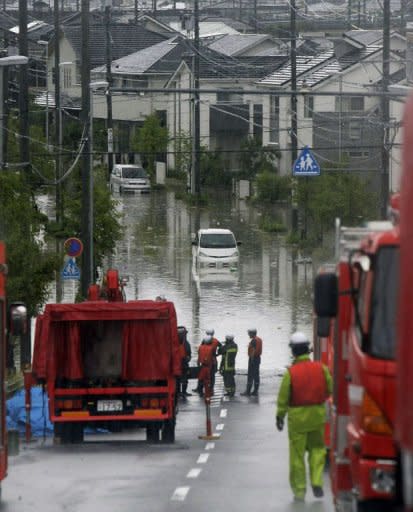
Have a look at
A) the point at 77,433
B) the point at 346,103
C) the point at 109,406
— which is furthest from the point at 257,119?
the point at 109,406

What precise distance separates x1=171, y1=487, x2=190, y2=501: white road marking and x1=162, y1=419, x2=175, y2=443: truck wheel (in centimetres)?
607

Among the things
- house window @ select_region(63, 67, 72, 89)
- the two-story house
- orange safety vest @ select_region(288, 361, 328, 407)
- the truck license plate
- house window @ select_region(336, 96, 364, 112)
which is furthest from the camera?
house window @ select_region(63, 67, 72, 89)

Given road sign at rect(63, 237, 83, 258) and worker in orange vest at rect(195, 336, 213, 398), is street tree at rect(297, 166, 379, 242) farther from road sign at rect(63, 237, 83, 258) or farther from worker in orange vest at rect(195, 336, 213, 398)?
worker in orange vest at rect(195, 336, 213, 398)

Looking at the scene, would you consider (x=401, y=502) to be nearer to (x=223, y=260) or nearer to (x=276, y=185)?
(x=223, y=260)

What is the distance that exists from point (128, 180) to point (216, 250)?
79.8 ft

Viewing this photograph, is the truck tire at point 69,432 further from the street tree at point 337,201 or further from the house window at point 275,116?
the house window at point 275,116

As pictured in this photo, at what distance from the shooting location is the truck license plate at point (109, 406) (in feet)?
70.7

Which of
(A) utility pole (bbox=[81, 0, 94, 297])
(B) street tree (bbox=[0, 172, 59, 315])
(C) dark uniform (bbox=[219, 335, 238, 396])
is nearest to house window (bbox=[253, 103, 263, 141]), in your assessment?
(A) utility pole (bbox=[81, 0, 94, 297])

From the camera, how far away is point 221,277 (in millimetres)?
50281

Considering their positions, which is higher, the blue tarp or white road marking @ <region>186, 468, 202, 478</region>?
white road marking @ <region>186, 468, 202, 478</region>

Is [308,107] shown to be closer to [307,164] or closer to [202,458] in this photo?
[307,164]

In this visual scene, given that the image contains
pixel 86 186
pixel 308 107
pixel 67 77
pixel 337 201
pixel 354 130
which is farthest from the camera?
pixel 67 77

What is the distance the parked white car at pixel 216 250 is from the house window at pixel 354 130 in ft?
55.6

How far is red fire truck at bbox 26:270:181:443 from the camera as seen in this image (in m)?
21.4
